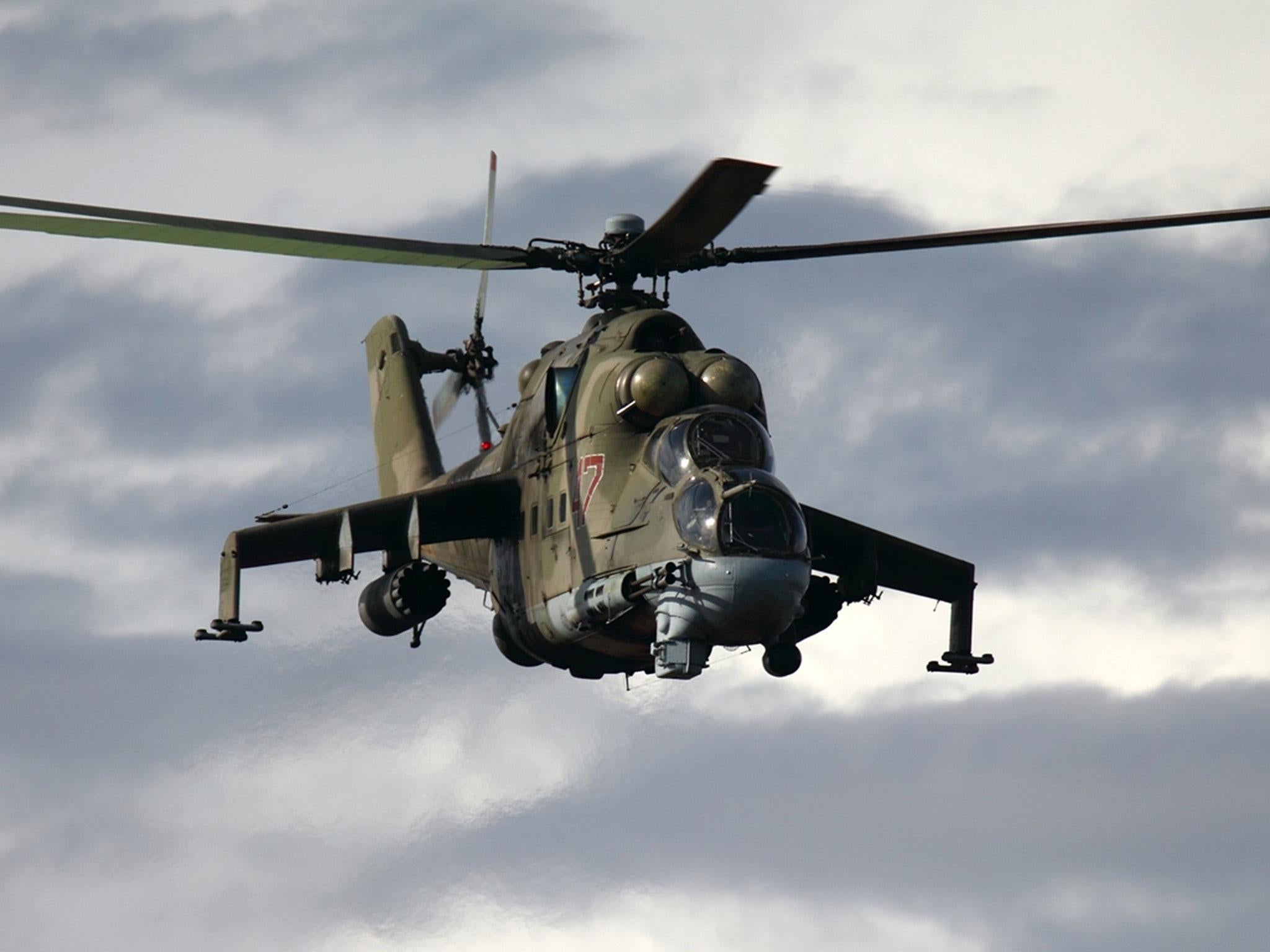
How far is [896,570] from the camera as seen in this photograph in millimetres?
35719

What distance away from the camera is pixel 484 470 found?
3522 cm

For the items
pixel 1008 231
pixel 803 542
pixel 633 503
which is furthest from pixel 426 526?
pixel 1008 231

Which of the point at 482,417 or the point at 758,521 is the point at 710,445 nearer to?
the point at 758,521

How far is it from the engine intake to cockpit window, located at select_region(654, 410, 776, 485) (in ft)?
14.4

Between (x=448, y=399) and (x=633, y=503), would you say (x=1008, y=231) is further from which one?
(x=448, y=399)

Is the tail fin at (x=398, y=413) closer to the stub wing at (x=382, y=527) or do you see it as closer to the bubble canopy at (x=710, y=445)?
the stub wing at (x=382, y=527)

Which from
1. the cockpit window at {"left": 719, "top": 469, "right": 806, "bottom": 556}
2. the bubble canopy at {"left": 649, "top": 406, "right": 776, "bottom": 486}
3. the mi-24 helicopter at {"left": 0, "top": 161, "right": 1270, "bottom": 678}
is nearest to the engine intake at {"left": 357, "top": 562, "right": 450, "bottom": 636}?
the mi-24 helicopter at {"left": 0, "top": 161, "right": 1270, "bottom": 678}

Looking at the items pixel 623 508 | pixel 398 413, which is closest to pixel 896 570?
pixel 623 508

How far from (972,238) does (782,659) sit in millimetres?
6126

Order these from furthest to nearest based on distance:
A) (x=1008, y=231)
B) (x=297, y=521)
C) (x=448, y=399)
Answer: (x=448, y=399)
(x=297, y=521)
(x=1008, y=231)

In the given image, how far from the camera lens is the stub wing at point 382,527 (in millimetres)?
33688

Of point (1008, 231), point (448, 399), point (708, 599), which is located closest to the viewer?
point (708, 599)

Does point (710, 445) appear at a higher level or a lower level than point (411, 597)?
higher

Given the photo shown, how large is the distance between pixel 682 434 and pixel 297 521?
247 inches
